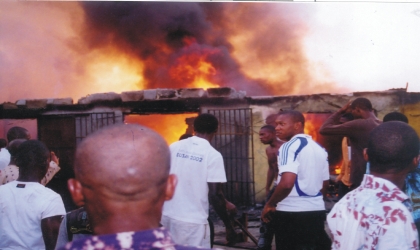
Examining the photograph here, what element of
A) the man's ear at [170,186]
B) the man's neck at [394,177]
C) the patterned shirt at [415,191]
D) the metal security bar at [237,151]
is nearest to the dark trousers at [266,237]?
the patterned shirt at [415,191]

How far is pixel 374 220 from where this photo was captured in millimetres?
1689

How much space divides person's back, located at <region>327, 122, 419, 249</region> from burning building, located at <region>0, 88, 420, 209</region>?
6256 millimetres

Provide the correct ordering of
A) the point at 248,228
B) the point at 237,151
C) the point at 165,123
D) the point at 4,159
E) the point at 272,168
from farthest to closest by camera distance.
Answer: the point at 165,123, the point at 237,151, the point at 248,228, the point at 272,168, the point at 4,159

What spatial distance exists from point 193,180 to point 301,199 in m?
1.02

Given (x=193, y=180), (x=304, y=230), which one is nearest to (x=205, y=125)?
(x=193, y=180)

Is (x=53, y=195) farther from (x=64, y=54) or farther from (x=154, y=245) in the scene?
(x=64, y=54)

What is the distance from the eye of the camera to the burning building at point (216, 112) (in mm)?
8266

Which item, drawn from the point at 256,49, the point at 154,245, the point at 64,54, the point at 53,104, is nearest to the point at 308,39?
the point at 256,49

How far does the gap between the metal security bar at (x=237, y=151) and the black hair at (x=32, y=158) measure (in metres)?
6.07

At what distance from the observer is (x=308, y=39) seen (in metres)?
5.30

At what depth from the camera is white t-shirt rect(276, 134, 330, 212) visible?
3.44 m

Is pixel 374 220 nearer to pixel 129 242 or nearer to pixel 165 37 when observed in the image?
pixel 129 242

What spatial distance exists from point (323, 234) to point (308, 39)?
9.14ft

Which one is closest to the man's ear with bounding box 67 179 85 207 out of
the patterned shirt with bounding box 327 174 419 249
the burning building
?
the patterned shirt with bounding box 327 174 419 249
